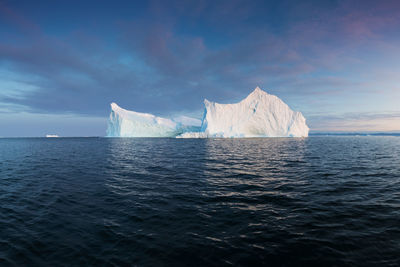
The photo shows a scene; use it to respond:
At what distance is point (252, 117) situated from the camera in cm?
8269

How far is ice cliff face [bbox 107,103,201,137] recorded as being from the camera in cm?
9750

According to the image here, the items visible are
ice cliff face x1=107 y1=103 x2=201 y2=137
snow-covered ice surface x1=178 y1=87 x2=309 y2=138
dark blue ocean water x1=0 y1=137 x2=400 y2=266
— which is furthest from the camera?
ice cliff face x1=107 y1=103 x2=201 y2=137

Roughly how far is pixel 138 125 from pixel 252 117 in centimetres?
5809

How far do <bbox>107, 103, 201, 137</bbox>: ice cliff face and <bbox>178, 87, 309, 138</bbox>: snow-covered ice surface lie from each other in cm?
2997

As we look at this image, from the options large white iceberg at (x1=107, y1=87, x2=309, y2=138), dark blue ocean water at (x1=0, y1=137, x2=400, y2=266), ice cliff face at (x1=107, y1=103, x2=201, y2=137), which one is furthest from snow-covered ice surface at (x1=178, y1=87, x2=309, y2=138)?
dark blue ocean water at (x1=0, y1=137, x2=400, y2=266)

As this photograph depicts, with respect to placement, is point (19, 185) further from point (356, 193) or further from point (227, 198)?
point (356, 193)

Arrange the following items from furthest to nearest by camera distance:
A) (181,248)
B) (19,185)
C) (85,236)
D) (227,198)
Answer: (19,185)
(227,198)
(85,236)
(181,248)

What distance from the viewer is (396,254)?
177 inches

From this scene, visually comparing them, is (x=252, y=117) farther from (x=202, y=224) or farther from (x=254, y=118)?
(x=202, y=224)

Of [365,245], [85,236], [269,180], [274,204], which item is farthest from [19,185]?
[365,245]

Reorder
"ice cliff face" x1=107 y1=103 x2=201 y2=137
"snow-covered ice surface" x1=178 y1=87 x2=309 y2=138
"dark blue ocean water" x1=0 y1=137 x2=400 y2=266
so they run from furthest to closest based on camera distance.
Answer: "ice cliff face" x1=107 y1=103 x2=201 y2=137 < "snow-covered ice surface" x1=178 y1=87 x2=309 y2=138 < "dark blue ocean water" x1=0 y1=137 x2=400 y2=266

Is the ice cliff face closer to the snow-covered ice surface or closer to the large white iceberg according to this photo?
the large white iceberg

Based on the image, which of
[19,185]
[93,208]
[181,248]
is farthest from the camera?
[19,185]

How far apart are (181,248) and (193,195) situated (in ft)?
14.6
